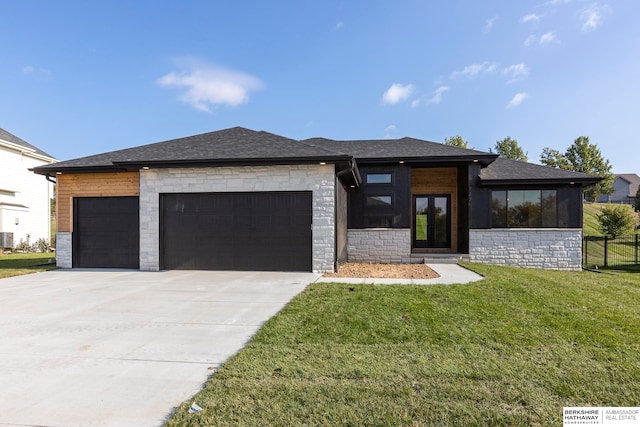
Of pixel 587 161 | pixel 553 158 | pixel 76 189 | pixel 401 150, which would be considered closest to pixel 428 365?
pixel 401 150

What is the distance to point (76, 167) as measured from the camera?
10070 mm

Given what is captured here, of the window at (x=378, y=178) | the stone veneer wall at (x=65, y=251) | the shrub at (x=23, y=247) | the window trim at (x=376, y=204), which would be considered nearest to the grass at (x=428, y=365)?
the window trim at (x=376, y=204)

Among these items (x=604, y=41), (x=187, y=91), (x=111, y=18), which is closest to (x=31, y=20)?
(x=111, y=18)

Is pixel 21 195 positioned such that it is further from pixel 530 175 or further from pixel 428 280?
pixel 530 175

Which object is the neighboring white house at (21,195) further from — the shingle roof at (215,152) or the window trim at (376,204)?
the window trim at (376,204)

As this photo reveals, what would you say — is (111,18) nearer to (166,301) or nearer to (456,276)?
(166,301)

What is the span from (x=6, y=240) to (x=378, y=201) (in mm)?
20945

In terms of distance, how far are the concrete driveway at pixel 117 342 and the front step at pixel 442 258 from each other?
5889mm

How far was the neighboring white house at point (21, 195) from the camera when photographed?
57.8 feet

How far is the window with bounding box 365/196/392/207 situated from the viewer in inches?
459

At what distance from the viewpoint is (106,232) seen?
10328mm

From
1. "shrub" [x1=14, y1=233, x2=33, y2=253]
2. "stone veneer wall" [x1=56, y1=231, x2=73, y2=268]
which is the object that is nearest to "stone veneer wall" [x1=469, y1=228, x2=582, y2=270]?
"stone veneer wall" [x1=56, y1=231, x2=73, y2=268]

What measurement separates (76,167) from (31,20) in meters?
6.32

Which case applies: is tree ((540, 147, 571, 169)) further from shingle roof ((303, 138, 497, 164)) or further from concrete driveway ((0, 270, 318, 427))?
concrete driveway ((0, 270, 318, 427))
